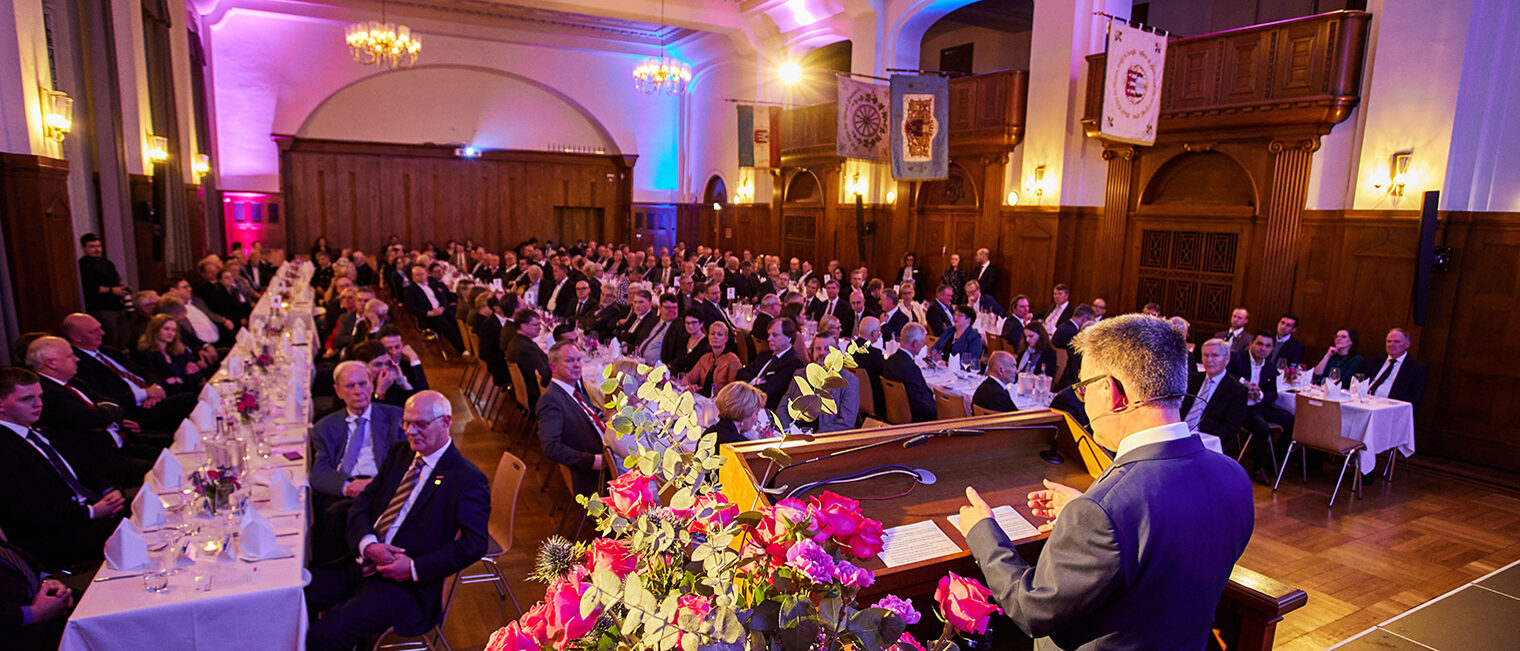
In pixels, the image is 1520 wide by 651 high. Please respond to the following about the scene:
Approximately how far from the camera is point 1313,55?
27.0ft

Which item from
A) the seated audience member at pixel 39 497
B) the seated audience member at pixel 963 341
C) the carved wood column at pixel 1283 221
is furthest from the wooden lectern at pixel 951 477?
the carved wood column at pixel 1283 221

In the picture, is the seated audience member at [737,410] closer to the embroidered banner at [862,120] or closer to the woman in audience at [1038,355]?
the woman in audience at [1038,355]

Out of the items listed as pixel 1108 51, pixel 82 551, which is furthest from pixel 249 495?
pixel 1108 51

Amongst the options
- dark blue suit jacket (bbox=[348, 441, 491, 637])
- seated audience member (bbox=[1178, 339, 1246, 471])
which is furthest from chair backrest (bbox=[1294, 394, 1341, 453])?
dark blue suit jacket (bbox=[348, 441, 491, 637])

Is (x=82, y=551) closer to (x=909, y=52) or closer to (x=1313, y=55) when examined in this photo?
(x=1313, y=55)

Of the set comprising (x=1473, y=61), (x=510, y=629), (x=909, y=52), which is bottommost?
(x=510, y=629)

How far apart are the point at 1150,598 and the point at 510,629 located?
1328mm

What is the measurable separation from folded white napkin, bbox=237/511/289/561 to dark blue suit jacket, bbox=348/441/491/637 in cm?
49

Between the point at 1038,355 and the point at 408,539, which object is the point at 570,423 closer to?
the point at 408,539

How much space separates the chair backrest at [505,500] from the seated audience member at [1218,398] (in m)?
Answer: 5.02

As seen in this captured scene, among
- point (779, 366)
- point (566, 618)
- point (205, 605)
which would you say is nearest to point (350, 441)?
point (205, 605)

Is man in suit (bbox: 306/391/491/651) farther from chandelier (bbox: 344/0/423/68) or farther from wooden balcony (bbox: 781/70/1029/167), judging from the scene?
chandelier (bbox: 344/0/423/68)

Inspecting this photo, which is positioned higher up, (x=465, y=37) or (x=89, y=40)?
(x=465, y=37)

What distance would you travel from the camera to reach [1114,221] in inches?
417
